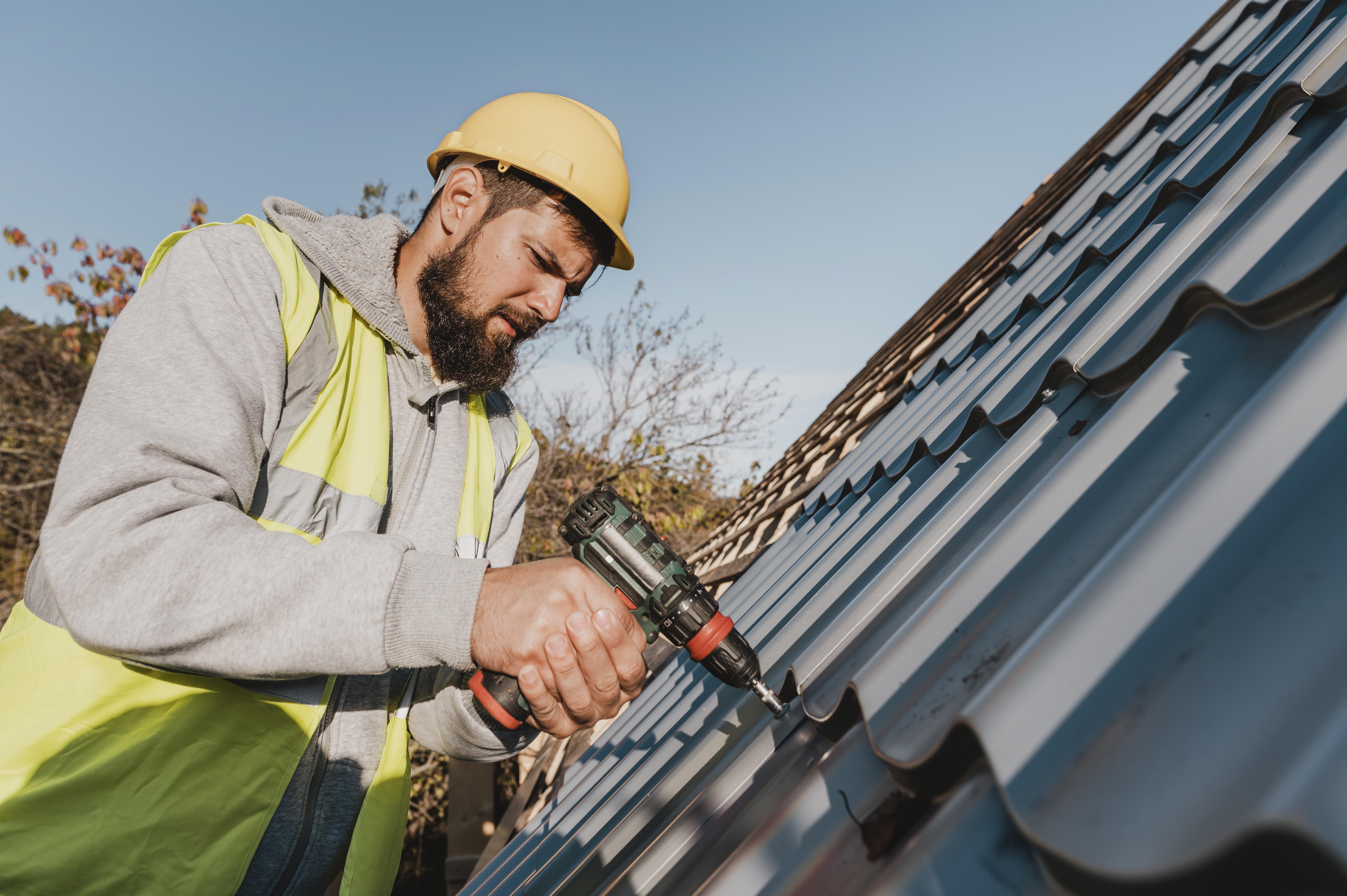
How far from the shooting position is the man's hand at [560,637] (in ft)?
5.23

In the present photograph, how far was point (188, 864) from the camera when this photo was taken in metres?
1.72

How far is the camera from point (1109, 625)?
2.23 feet

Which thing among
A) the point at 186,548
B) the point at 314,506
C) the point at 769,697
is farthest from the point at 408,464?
the point at 769,697

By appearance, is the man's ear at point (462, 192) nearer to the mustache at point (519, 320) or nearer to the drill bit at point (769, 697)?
the mustache at point (519, 320)

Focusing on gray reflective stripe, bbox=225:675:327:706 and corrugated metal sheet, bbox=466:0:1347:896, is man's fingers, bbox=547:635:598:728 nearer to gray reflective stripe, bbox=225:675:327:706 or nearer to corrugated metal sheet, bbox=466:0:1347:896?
corrugated metal sheet, bbox=466:0:1347:896

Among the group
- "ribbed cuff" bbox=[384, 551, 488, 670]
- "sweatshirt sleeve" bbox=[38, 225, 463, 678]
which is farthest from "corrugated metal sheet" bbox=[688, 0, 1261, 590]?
"sweatshirt sleeve" bbox=[38, 225, 463, 678]

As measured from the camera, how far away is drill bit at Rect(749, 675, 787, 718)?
4.84ft

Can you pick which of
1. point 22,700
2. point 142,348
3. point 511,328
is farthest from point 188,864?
point 511,328

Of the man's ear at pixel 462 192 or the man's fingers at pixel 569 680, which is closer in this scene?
the man's fingers at pixel 569 680

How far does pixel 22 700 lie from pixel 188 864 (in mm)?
550

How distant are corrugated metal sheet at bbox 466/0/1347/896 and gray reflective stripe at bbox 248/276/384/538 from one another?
1.12 m

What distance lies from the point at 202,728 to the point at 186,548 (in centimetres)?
60

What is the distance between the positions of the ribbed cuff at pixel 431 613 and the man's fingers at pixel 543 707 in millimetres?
143

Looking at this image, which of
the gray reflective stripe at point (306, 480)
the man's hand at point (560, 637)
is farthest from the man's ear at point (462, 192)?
the man's hand at point (560, 637)
